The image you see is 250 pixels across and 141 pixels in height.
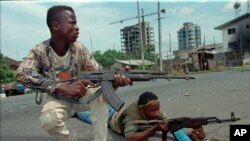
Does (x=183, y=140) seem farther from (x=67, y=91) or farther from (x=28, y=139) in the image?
(x=28, y=139)

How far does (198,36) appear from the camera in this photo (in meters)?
61.0

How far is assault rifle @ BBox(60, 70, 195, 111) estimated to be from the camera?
340 cm

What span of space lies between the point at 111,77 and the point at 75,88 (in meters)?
0.34

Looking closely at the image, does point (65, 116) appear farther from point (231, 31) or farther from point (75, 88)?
point (231, 31)

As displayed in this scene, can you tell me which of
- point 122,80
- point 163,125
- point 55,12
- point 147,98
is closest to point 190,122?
point 163,125

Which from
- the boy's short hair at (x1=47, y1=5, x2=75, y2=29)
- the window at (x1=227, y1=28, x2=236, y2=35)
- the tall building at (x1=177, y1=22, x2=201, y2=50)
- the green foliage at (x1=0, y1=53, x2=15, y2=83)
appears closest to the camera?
the boy's short hair at (x1=47, y1=5, x2=75, y2=29)

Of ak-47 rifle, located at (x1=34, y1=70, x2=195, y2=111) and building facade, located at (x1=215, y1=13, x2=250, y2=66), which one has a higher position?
building facade, located at (x1=215, y1=13, x2=250, y2=66)

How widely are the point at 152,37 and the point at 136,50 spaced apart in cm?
1063

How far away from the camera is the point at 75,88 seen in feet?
10.8

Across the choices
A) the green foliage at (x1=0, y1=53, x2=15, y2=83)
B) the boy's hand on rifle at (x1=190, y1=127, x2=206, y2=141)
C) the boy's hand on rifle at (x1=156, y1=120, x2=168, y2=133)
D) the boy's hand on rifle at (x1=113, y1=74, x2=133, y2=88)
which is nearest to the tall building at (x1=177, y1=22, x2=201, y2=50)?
the green foliage at (x1=0, y1=53, x2=15, y2=83)

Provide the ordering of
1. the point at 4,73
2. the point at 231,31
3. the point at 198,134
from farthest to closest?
the point at 231,31 < the point at 4,73 < the point at 198,134

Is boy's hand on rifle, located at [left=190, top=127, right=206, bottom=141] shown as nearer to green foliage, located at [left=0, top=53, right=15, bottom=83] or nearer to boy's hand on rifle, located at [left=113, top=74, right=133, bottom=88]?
boy's hand on rifle, located at [left=113, top=74, right=133, bottom=88]

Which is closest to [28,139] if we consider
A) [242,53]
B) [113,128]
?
[113,128]

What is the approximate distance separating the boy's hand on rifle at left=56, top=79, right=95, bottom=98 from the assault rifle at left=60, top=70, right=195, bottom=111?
0.35 feet
